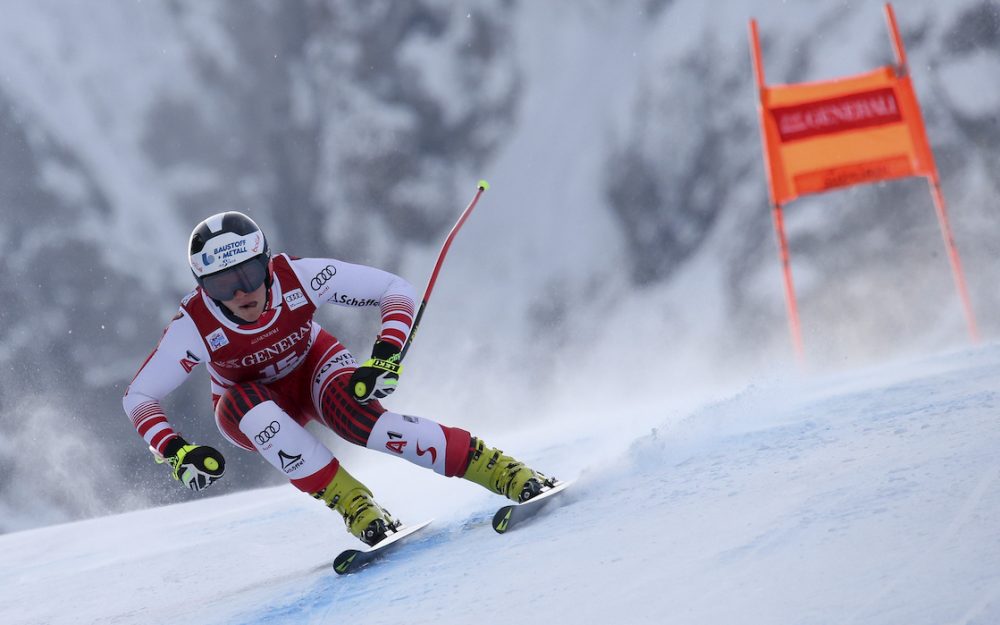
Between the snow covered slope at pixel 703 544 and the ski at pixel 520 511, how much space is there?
0.16 feet

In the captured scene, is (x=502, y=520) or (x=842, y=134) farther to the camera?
(x=842, y=134)

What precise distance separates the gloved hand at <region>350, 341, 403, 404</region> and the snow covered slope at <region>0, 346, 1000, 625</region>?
1.71 feet

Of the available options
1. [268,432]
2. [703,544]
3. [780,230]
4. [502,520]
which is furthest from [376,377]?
[780,230]

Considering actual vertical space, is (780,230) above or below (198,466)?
above

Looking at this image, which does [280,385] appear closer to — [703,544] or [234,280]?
[234,280]

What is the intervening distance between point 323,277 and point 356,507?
0.81 m

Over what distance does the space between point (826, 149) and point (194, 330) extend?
4753 mm

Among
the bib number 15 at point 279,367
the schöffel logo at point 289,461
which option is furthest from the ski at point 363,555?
the bib number 15 at point 279,367

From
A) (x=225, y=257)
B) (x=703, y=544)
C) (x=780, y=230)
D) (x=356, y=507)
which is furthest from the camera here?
(x=780, y=230)

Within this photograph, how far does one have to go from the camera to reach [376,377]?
8.91 ft

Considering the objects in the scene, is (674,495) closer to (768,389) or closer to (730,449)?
(730,449)

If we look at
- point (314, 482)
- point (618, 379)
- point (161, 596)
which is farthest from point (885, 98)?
point (618, 379)

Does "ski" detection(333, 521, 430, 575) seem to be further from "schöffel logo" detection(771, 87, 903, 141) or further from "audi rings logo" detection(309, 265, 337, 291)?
"schöffel logo" detection(771, 87, 903, 141)

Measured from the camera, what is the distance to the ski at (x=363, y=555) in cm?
261
